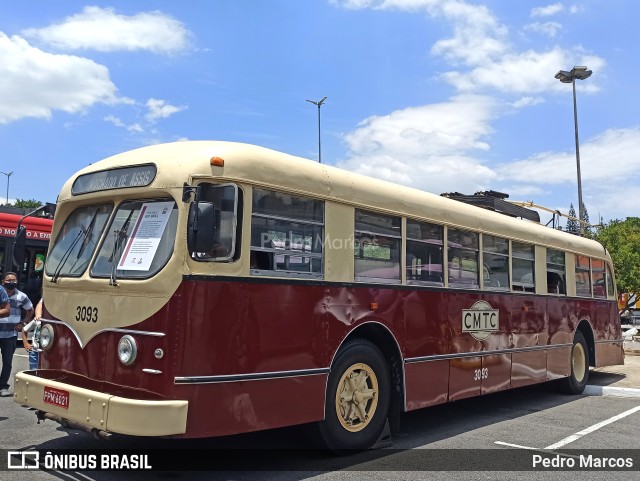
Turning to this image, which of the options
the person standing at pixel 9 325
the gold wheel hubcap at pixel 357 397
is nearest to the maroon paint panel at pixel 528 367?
the gold wheel hubcap at pixel 357 397

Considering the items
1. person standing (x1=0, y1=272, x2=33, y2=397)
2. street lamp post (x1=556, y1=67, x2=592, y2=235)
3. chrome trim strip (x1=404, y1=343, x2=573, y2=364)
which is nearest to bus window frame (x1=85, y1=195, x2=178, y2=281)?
chrome trim strip (x1=404, y1=343, x2=573, y2=364)

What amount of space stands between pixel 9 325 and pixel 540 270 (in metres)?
8.08

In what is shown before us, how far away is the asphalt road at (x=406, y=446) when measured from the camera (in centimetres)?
537

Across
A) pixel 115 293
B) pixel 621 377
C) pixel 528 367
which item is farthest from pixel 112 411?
pixel 621 377

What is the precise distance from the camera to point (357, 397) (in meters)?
6.06

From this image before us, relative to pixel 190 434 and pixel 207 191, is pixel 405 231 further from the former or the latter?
pixel 190 434

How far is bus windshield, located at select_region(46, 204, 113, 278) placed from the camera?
5.58 m

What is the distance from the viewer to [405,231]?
6.86 m

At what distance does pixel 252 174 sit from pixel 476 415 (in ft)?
17.3

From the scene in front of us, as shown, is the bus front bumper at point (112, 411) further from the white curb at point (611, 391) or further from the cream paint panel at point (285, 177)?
the white curb at point (611, 391)

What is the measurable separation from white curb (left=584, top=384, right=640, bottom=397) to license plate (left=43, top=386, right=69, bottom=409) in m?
9.29

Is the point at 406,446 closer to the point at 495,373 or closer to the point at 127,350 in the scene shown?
the point at 495,373

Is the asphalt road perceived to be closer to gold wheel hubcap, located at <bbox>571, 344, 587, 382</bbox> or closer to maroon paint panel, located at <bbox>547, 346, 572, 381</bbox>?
maroon paint panel, located at <bbox>547, 346, 572, 381</bbox>

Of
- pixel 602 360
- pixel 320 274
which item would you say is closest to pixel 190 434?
pixel 320 274
